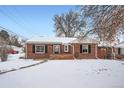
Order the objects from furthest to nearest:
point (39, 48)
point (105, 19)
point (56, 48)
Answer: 1. point (56, 48)
2. point (39, 48)
3. point (105, 19)

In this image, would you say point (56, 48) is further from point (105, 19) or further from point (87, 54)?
point (105, 19)

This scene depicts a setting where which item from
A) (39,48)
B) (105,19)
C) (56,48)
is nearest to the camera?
(105,19)

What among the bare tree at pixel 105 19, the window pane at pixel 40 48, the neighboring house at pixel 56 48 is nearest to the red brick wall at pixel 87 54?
the neighboring house at pixel 56 48

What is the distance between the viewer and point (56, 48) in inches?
636

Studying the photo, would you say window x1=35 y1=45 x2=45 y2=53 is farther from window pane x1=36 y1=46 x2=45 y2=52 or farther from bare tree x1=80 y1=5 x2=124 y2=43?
bare tree x1=80 y1=5 x2=124 y2=43

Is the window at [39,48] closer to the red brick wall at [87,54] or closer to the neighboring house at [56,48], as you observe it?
the neighboring house at [56,48]

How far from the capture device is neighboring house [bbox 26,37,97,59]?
15648mm

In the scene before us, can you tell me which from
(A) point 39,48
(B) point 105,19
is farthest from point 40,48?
(B) point 105,19

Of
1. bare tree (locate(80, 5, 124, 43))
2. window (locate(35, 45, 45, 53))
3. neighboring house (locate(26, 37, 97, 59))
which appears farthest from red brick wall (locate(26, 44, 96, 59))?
bare tree (locate(80, 5, 124, 43))

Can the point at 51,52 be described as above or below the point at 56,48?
below
